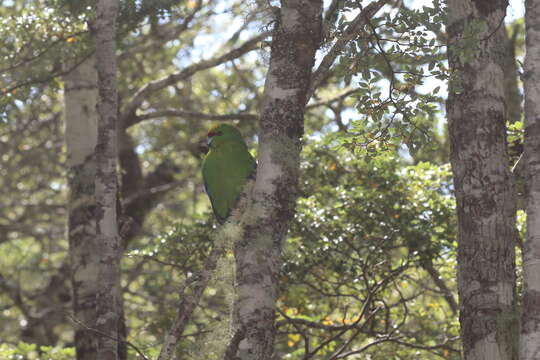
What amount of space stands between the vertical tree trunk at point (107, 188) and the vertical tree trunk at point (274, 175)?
1.02 meters

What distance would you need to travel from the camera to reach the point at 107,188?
4.29 meters

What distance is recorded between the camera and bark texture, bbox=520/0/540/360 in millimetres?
2994

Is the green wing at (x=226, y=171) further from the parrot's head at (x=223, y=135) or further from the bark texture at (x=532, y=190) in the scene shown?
the bark texture at (x=532, y=190)

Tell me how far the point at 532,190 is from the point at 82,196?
14.8ft

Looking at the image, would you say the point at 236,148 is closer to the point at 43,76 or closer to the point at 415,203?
the point at 415,203

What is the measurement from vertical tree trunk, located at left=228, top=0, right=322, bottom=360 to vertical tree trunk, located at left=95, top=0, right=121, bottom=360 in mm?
1018

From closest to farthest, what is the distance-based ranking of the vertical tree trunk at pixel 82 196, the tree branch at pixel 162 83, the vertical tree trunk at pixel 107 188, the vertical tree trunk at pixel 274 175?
the vertical tree trunk at pixel 274 175, the vertical tree trunk at pixel 107 188, the vertical tree trunk at pixel 82 196, the tree branch at pixel 162 83

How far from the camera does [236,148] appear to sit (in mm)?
5949

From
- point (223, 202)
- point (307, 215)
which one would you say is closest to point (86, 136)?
point (223, 202)

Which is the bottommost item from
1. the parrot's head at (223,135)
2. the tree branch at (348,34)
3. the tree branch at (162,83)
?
the tree branch at (348,34)

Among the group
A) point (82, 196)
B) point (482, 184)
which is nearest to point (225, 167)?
point (82, 196)

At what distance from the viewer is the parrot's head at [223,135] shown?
6070 mm

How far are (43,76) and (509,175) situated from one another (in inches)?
175

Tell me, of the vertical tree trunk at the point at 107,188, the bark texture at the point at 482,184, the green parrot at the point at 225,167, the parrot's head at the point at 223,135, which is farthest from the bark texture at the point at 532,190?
the parrot's head at the point at 223,135
